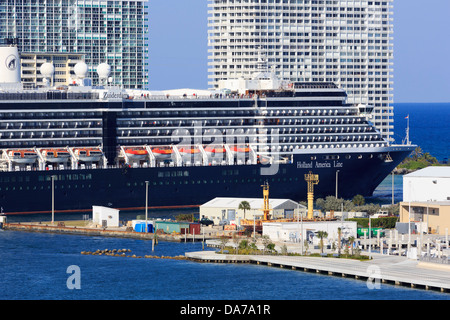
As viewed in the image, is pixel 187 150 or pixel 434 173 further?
pixel 187 150

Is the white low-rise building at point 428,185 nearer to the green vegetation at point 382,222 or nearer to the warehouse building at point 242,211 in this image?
the green vegetation at point 382,222

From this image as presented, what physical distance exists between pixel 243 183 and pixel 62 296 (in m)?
55.2

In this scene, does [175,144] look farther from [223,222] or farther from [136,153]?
[223,222]

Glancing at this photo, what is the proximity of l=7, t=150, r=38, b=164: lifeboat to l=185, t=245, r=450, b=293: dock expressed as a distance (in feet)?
111

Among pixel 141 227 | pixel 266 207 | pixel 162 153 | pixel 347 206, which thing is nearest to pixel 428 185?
pixel 347 206

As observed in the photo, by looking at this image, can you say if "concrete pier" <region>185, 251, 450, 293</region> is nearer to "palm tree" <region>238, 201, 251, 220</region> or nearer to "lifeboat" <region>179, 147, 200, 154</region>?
"palm tree" <region>238, 201, 251, 220</region>

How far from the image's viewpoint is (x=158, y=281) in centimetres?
8844

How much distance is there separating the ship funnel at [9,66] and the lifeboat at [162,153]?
15.6 m

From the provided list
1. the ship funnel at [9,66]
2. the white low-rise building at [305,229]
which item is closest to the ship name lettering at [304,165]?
the ship funnel at [9,66]

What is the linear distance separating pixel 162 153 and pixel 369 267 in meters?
49.2

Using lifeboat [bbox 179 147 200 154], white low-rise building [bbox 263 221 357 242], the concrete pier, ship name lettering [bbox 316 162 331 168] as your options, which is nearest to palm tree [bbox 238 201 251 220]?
white low-rise building [bbox 263 221 357 242]

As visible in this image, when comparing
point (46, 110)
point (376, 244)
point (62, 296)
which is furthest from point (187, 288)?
point (46, 110)

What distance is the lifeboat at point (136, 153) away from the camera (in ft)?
438

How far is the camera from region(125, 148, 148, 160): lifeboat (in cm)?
13362
